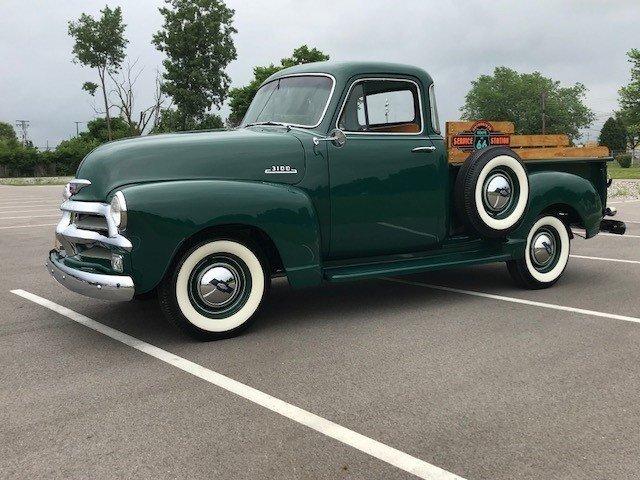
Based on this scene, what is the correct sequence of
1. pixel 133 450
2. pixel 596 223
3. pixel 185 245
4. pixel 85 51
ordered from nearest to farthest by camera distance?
pixel 133 450 → pixel 185 245 → pixel 596 223 → pixel 85 51

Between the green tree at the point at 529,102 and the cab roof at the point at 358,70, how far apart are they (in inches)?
3670

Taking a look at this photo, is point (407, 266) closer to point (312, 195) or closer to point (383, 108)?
point (312, 195)

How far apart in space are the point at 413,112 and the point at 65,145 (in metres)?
51.1

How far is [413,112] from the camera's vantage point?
532cm

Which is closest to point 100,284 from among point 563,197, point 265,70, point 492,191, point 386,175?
point 386,175

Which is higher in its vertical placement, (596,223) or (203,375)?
(596,223)

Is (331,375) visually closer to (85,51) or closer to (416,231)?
(416,231)

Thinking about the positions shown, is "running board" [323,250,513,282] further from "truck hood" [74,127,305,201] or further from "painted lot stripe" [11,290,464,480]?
"painted lot stripe" [11,290,464,480]

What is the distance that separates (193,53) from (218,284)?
162 ft

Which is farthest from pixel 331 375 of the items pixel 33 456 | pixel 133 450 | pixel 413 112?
pixel 413 112

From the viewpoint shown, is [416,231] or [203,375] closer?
[203,375]

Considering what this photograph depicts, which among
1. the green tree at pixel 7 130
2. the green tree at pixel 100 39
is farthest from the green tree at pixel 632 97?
the green tree at pixel 7 130

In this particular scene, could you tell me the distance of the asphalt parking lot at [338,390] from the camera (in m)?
2.63

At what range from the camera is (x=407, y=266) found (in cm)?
507
